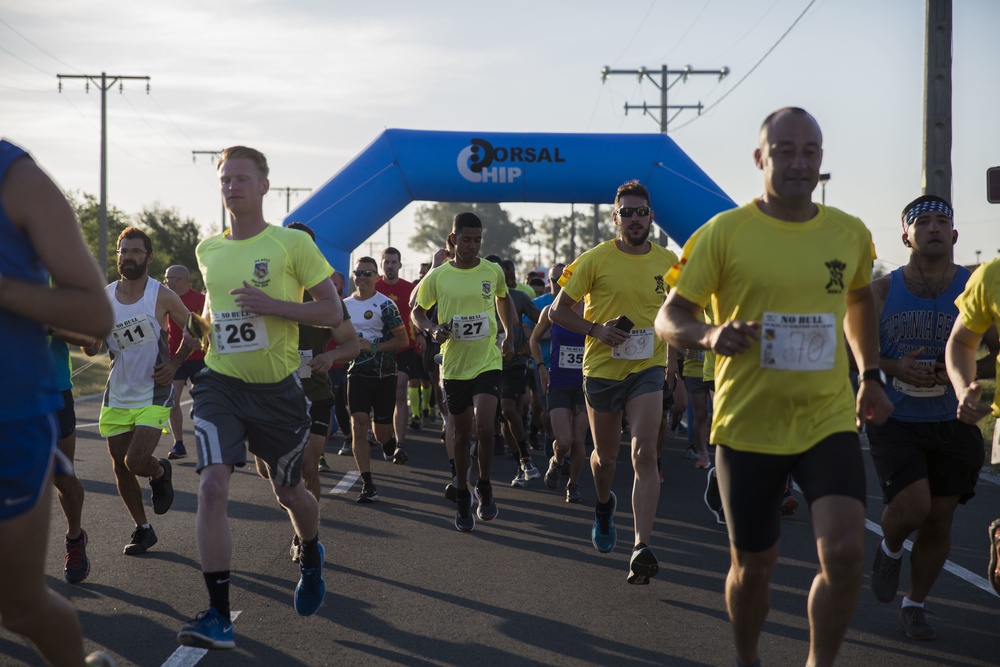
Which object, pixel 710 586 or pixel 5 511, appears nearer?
pixel 5 511

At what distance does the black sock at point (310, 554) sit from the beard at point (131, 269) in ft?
8.90

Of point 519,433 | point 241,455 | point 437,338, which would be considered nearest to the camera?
point 241,455

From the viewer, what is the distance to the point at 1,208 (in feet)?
10.1

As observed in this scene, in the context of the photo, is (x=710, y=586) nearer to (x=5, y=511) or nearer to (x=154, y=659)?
(x=154, y=659)

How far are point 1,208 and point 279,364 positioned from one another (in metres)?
2.44

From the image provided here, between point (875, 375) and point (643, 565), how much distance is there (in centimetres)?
226

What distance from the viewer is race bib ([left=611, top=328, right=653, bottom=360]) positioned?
694cm

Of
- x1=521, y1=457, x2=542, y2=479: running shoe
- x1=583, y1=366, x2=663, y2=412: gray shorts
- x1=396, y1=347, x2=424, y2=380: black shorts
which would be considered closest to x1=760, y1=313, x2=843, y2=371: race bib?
x1=583, y1=366, x2=663, y2=412: gray shorts

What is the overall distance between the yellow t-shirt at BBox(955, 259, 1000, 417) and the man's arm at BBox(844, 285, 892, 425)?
753mm

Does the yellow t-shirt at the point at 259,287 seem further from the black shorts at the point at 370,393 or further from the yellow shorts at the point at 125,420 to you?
the black shorts at the point at 370,393

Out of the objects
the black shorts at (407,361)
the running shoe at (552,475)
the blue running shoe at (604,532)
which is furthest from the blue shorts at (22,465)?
the black shorts at (407,361)

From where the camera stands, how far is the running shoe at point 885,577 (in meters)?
5.66

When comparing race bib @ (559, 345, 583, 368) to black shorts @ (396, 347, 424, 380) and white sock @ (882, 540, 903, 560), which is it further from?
white sock @ (882, 540, 903, 560)

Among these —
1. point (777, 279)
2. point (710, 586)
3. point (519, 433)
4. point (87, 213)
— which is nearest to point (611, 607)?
point (710, 586)
